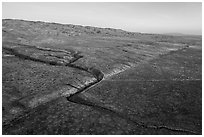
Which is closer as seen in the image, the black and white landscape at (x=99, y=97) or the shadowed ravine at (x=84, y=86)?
the black and white landscape at (x=99, y=97)

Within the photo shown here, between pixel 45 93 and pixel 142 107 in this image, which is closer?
pixel 142 107

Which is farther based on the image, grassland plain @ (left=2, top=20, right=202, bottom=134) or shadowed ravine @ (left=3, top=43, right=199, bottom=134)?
shadowed ravine @ (left=3, top=43, right=199, bottom=134)

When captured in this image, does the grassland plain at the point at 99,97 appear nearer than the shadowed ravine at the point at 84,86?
Yes

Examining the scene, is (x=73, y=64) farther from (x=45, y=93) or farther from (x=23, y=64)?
(x=45, y=93)

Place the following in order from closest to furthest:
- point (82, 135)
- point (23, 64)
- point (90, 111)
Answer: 1. point (82, 135)
2. point (90, 111)
3. point (23, 64)

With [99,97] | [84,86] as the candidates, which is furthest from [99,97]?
[84,86]

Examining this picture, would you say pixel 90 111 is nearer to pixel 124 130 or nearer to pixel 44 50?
pixel 124 130

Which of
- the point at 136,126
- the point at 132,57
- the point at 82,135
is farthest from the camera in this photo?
the point at 132,57

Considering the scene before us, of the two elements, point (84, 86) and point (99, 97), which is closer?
point (99, 97)

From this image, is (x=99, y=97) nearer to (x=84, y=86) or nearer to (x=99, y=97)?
(x=99, y=97)

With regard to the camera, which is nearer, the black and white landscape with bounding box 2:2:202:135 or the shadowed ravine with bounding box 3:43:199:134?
the black and white landscape with bounding box 2:2:202:135

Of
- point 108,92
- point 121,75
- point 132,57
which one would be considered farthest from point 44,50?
point 108,92
